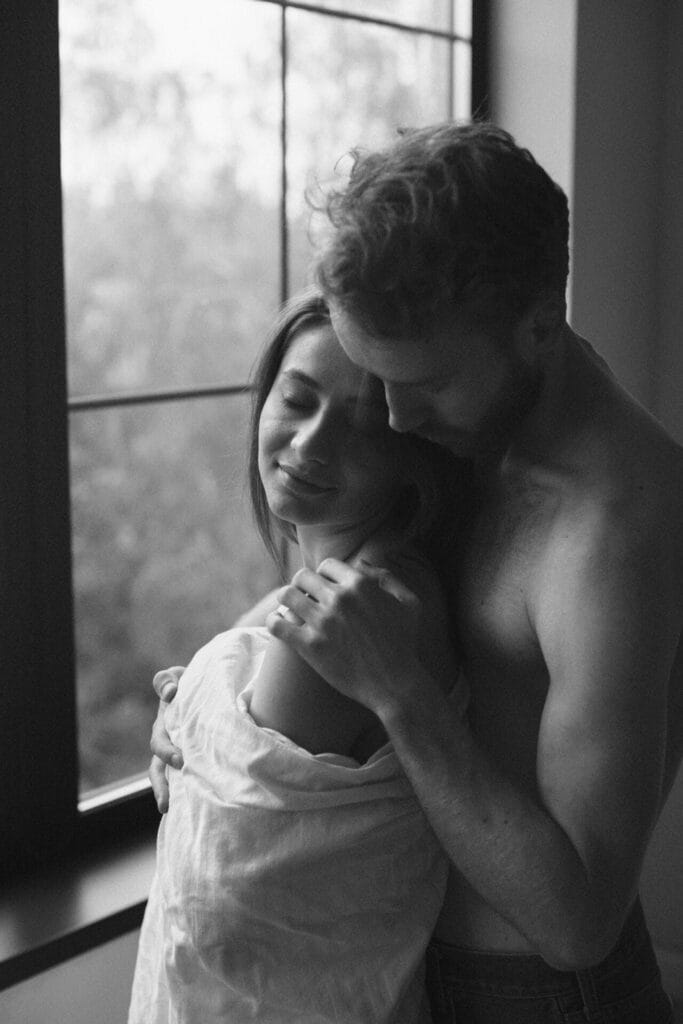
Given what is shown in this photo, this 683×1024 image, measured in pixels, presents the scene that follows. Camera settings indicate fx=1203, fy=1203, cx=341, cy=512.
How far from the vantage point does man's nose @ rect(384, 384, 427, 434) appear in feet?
3.43

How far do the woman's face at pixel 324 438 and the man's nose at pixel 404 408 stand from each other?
118 mm

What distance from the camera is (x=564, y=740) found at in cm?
102

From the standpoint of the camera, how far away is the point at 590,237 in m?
2.45

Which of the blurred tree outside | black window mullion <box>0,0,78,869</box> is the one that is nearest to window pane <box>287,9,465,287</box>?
black window mullion <box>0,0,78,869</box>

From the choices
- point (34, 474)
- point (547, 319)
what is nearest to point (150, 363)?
point (34, 474)

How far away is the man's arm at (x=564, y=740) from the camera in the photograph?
1.00 metres

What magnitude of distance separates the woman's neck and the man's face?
0.21 metres

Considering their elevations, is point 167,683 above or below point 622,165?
below

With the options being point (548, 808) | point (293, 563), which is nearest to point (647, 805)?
point (548, 808)

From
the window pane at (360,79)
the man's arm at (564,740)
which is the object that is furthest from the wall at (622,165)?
the man's arm at (564,740)

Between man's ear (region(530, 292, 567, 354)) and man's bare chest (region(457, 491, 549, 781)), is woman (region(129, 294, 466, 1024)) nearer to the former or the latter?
man's bare chest (region(457, 491, 549, 781))

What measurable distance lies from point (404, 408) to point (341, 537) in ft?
0.87

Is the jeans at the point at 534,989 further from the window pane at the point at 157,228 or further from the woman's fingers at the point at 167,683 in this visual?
the window pane at the point at 157,228

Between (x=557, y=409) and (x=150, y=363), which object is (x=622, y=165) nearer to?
(x=557, y=409)
